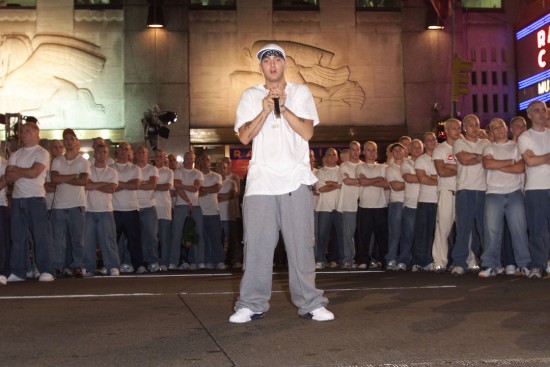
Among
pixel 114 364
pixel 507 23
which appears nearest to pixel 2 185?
pixel 114 364

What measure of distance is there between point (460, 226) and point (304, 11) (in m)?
15.1

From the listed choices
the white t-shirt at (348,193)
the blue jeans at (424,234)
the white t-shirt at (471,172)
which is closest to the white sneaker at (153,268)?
the white t-shirt at (348,193)

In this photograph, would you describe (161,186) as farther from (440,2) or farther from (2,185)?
(440,2)

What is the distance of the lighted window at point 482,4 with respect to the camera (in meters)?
26.7

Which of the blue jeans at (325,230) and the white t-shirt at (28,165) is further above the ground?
the white t-shirt at (28,165)

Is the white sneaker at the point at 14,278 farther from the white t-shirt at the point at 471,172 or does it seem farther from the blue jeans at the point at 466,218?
the white t-shirt at the point at 471,172

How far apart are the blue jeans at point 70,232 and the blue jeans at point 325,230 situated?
470 centimetres

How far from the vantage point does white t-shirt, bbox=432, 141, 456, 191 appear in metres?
12.9

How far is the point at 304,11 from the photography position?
1027 inches

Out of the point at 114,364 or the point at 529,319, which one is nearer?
the point at 114,364

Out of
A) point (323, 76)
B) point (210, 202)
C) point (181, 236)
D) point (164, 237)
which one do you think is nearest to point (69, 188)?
point (164, 237)

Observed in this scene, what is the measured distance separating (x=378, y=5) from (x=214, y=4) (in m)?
4.97

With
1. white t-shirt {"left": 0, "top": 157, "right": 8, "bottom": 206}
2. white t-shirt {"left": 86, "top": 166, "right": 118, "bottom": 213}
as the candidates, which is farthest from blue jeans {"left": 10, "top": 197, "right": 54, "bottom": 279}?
white t-shirt {"left": 86, "top": 166, "right": 118, "bottom": 213}

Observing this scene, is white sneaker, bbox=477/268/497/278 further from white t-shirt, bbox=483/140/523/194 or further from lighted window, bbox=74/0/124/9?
lighted window, bbox=74/0/124/9
